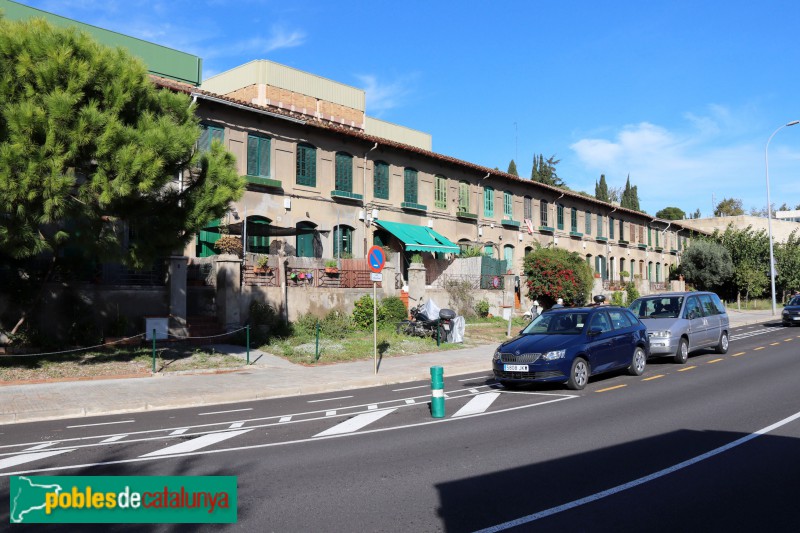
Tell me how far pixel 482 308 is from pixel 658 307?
12337mm

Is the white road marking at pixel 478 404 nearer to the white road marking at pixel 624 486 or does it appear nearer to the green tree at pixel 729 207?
the white road marking at pixel 624 486

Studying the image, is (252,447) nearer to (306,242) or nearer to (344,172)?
(306,242)

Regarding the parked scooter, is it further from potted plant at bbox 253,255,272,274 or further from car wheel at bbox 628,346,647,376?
car wheel at bbox 628,346,647,376

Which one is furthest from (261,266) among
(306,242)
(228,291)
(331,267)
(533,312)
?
(533,312)

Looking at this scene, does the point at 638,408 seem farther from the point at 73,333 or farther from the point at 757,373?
the point at 73,333

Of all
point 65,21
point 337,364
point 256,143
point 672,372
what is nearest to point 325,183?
point 256,143

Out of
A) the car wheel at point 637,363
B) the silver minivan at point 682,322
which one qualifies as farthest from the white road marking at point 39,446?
the silver minivan at point 682,322

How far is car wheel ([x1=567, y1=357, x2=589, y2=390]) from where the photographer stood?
39.7 ft

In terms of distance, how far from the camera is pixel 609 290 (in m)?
40.3

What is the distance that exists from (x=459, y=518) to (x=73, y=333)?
47.9ft

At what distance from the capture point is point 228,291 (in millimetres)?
19672

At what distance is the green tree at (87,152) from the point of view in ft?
40.2

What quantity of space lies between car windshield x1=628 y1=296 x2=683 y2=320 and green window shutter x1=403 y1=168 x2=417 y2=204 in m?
14.6

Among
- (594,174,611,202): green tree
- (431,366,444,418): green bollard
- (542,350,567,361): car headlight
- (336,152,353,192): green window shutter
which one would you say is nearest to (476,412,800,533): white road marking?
(431,366,444,418): green bollard
